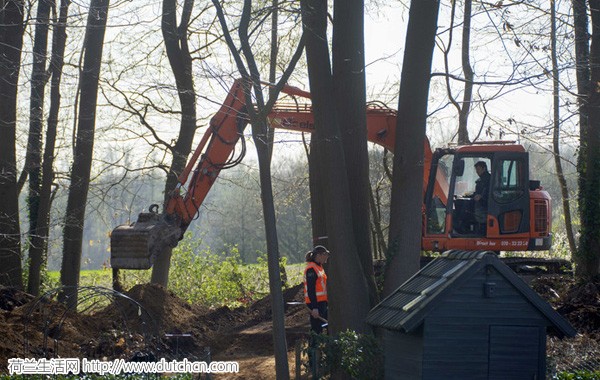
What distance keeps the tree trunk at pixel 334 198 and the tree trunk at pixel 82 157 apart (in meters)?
6.88

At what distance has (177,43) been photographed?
68.0ft

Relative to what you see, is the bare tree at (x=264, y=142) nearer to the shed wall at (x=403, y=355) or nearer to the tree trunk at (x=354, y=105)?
the tree trunk at (x=354, y=105)

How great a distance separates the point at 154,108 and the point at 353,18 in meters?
8.91

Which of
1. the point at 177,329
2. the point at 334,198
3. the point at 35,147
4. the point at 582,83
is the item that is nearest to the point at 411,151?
the point at 334,198

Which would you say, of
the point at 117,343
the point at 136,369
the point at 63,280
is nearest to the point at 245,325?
the point at 63,280

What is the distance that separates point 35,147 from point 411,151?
10.8 metres

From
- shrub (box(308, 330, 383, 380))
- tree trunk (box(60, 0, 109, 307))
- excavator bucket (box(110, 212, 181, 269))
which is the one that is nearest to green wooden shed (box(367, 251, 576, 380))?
shrub (box(308, 330, 383, 380))

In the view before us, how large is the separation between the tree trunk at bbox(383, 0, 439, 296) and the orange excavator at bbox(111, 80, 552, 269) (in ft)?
11.4

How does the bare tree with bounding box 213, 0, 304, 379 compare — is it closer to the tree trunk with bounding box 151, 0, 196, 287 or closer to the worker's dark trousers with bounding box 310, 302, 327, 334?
the worker's dark trousers with bounding box 310, 302, 327, 334

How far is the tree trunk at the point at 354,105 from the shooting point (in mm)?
12492

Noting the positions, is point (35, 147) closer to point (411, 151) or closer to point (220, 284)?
point (220, 284)

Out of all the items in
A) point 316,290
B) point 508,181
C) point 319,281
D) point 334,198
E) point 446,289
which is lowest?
point 316,290

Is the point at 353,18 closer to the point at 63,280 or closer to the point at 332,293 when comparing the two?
the point at 332,293

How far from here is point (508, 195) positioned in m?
17.1
